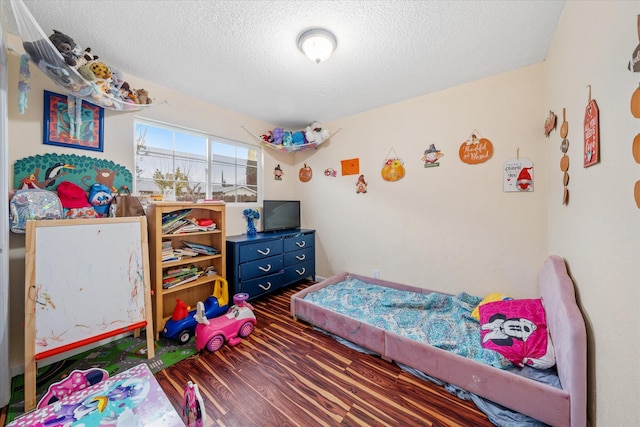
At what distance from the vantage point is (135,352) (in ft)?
5.79

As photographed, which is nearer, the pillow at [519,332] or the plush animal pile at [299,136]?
the pillow at [519,332]

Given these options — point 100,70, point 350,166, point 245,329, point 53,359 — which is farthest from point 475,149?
point 53,359

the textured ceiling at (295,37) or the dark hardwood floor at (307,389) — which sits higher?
the textured ceiling at (295,37)

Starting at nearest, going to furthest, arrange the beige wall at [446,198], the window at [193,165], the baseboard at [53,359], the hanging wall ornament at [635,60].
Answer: the hanging wall ornament at [635,60], the baseboard at [53,359], the beige wall at [446,198], the window at [193,165]

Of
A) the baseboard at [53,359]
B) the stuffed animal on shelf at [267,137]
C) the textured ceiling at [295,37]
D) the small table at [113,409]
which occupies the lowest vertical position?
the baseboard at [53,359]

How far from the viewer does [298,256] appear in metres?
3.05

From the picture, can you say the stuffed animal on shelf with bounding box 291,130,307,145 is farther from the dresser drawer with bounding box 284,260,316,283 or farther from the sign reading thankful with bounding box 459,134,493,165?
the sign reading thankful with bounding box 459,134,493,165

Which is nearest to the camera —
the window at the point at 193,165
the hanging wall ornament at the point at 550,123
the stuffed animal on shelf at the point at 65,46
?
the stuffed animal on shelf at the point at 65,46

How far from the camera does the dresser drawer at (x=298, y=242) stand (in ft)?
9.52

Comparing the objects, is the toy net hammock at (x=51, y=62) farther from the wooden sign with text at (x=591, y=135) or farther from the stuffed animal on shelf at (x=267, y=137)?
the wooden sign with text at (x=591, y=135)

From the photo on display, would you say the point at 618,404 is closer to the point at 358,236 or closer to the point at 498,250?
the point at 498,250

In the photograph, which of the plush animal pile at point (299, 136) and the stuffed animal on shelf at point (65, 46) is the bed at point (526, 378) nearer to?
the plush animal pile at point (299, 136)

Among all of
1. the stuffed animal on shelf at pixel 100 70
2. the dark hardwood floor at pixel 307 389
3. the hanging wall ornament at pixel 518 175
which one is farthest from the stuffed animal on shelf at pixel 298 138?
the dark hardwood floor at pixel 307 389

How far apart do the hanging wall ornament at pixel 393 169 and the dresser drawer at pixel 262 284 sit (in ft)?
5.91
